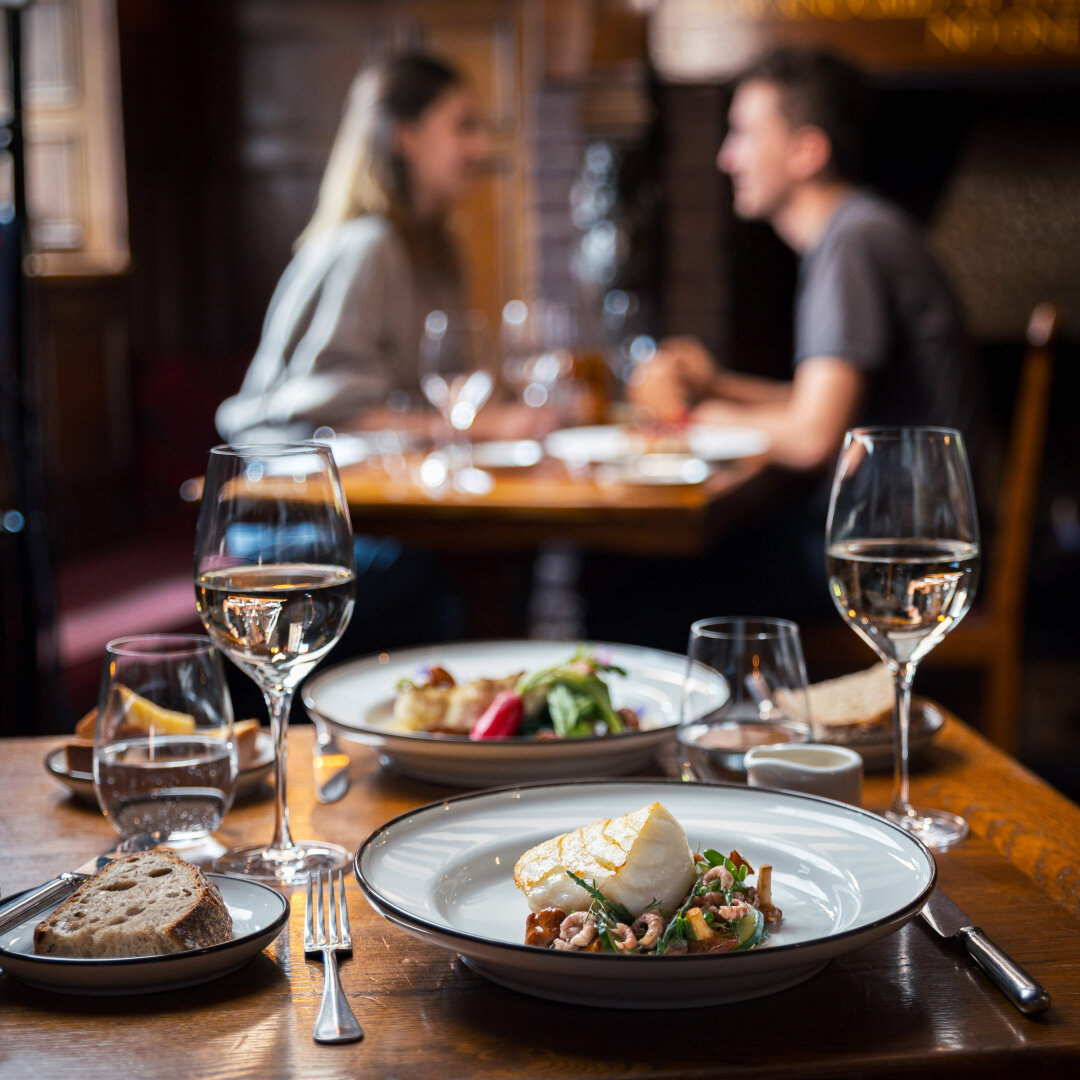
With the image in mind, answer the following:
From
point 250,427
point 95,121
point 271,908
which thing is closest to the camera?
point 271,908

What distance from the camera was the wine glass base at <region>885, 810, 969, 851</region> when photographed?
0.84m

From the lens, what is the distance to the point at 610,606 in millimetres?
2984

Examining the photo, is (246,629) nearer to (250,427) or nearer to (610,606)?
(250,427)

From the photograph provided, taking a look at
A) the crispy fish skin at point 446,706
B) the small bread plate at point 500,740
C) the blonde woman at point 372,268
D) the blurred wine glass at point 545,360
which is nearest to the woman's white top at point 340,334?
the blonde woman at point 372,268

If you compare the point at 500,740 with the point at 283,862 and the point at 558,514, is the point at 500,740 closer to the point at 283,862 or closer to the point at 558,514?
the point at 283,862

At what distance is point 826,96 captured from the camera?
2939mm

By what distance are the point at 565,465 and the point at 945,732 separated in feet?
4.50

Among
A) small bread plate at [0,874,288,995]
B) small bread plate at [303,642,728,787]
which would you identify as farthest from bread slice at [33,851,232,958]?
small bread plate at [303,642,728,787]

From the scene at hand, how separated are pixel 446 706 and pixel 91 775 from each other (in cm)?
26

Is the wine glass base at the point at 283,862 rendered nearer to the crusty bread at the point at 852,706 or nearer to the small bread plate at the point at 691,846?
the small bread plate at the point at 691,846

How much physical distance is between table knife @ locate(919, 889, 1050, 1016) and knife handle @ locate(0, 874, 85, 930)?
446 millimetres

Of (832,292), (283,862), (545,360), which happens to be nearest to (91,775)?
(283,862)

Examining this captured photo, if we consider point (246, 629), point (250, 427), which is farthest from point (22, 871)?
point (250, 427)

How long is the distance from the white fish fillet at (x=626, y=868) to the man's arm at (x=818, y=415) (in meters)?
1.99
